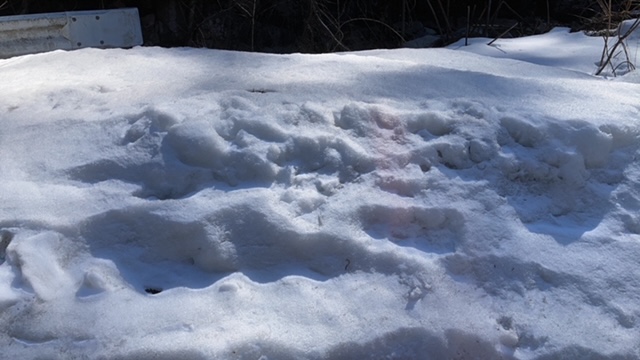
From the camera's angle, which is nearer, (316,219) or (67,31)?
(316,219)

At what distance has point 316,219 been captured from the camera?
7.58ft

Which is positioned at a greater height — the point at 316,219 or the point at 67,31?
the point at 67,31

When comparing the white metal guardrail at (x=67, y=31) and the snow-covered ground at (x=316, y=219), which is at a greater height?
the white metal guardrail at (x=67, y=31)

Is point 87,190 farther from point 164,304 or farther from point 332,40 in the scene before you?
point 332,40

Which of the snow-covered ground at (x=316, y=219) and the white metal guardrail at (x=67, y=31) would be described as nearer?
the snow-covered ground at (x=316, y=219)

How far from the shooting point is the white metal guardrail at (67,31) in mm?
3926

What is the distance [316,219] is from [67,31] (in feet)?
8.33

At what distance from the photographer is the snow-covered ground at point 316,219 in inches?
78.5

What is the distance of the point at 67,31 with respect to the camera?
4.05 metres

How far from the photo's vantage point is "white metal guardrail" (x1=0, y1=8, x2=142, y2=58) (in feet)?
12.9

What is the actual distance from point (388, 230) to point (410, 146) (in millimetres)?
450

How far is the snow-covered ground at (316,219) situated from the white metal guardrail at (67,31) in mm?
962

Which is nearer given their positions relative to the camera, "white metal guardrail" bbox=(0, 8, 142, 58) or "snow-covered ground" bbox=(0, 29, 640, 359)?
"snow-covered ground" bbox=(0, 29, 640, 359)

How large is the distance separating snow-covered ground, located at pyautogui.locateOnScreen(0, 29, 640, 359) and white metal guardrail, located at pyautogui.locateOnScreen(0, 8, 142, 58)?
96 cm
